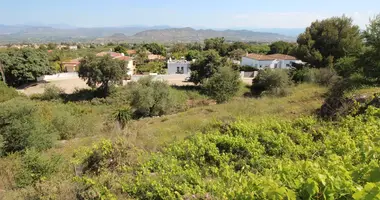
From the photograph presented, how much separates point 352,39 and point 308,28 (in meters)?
4.34

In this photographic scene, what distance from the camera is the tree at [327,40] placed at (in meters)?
25.1

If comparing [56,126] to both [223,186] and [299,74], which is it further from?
[299,74]

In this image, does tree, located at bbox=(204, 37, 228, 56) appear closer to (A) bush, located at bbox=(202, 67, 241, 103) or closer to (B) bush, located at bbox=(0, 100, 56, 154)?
(A) bush, located at bbox=(202, 67, 241, 103)

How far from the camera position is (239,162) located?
448 cm

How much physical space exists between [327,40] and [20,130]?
2610cm

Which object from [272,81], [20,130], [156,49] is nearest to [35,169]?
[20,130]

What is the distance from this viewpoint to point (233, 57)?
4988 centimetres

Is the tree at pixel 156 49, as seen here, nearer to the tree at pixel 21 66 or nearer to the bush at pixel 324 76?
the tree at pixel 21 66

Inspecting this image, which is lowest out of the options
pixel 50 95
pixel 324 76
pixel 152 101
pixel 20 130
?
pixel 50 95

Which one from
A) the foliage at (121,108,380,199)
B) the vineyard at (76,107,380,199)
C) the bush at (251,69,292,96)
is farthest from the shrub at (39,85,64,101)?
the foliage at (121,108,380,199)

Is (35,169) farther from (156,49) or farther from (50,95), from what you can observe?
(156,49)

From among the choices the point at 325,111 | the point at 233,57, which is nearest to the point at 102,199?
the point at 325,111

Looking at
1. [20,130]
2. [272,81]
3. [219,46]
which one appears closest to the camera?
[20,130]

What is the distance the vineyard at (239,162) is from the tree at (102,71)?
2183cm
